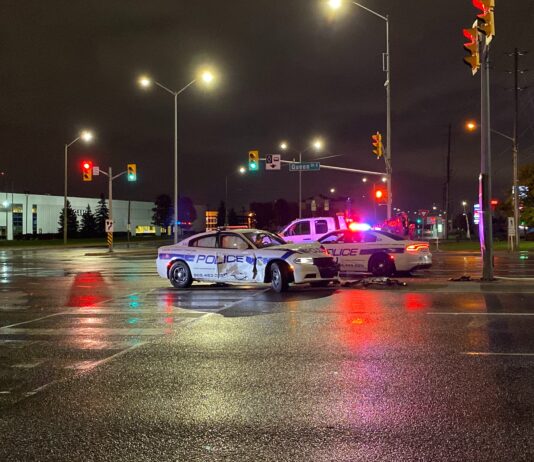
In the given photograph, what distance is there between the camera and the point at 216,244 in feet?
50.6

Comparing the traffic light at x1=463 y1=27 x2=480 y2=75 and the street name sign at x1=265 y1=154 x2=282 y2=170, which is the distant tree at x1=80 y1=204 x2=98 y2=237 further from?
the traffic light at x1=463 y1=27 x2=480 y2=75

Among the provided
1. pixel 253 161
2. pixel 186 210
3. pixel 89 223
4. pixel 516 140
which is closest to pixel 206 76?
pixel 253 161

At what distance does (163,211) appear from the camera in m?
122

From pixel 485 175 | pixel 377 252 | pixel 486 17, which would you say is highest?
pixel 486 17

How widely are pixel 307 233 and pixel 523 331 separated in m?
14.2

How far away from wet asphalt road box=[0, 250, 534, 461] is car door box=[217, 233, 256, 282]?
2.64 metres

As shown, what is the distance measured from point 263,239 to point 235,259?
100 cm

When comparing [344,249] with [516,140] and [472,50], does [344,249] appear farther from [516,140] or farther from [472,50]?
[516,140]

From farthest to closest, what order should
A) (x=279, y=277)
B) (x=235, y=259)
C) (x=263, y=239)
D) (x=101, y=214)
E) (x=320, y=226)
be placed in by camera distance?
(x=101, y=214) < (x=320, y=226) < (x=263, y=239) < (x=235, y=259) < (x=279, y=277)

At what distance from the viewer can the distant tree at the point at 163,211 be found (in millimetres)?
120938

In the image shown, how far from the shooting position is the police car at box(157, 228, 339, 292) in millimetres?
14141

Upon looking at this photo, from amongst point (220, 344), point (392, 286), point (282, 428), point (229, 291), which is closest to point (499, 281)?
point (392, 286)

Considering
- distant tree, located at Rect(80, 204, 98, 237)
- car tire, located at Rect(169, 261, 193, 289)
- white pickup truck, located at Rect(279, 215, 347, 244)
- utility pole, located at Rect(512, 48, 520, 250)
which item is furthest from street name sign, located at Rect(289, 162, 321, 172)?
distant tree, located at Rect(80, 204, 98, 237)

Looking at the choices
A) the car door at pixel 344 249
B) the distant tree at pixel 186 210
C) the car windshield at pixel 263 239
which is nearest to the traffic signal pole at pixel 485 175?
the car door at pixel 344 249
